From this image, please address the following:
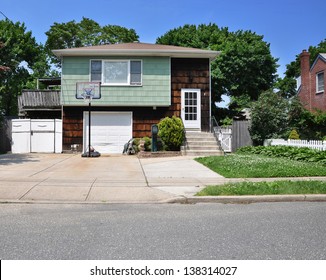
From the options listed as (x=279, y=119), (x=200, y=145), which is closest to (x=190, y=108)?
(x=200, y=145)

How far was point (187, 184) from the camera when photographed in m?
8.68

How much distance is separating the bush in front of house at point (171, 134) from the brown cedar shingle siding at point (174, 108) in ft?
8.00

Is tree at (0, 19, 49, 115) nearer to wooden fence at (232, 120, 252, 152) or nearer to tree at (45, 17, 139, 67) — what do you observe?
tree at (45, 17, 139, 67)

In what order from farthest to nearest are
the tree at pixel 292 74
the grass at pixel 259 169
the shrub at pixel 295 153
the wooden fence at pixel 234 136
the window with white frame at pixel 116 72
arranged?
the tree at pixel 292 74 → the wooden fence at pixel 234 136 → the window with white frame at pixel 116 72 → the shrub at pixel 295 153 → the grass at pixel 259 169

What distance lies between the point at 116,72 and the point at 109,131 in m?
3.30

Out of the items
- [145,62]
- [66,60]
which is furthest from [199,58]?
[66,60]

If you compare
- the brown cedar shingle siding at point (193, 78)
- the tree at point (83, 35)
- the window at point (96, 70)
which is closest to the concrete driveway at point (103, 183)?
the brown cedar shingle siding at point (193, 78)

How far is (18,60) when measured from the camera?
37188mm

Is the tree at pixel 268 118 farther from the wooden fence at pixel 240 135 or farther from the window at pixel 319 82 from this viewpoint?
the window at pixel 319 82

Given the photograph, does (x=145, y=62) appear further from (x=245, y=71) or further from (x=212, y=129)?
(x=245, y=71)

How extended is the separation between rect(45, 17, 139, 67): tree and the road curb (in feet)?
121

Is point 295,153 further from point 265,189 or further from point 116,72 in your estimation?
point 116,72

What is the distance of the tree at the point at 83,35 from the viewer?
135 ft

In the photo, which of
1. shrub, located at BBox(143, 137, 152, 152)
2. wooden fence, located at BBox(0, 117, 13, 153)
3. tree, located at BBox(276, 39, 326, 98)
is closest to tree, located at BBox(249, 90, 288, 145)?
shrub, located at BBox(143, 137, 152, 152)
